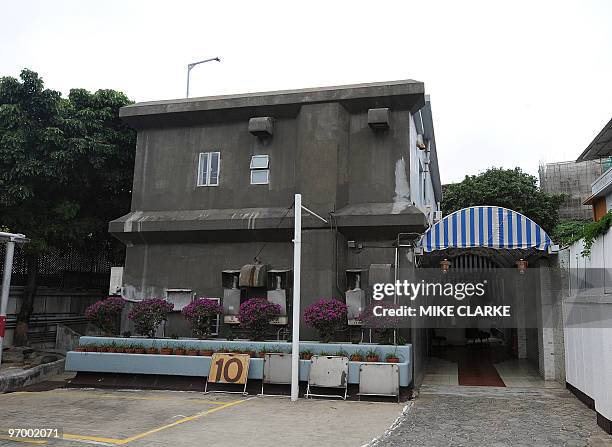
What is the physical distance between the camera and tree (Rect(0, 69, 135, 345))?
17.2 metres

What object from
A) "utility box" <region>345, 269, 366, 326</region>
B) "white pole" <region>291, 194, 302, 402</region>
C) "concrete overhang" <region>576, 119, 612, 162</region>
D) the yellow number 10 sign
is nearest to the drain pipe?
the yellow number 10 sign

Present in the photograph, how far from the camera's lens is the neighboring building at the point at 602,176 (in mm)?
18594

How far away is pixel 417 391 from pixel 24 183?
13.6 m

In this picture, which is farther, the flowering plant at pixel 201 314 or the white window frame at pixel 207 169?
the white window frame at pixel 207 169

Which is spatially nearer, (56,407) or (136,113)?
(56,407)

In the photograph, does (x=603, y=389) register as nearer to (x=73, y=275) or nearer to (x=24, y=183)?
(x=24, y=183)

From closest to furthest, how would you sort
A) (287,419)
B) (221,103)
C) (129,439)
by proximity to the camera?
1. (129,439)
2. (287,419)
3. (221,103)

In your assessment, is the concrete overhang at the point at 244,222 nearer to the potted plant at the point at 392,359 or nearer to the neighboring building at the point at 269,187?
the neighboring building at the point at 269,187

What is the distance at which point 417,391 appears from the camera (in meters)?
12.6

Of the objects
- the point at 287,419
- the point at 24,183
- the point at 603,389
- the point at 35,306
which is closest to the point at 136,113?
the point at 24,183

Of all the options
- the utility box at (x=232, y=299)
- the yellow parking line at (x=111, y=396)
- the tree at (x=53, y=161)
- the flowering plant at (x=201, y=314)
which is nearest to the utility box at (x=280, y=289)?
the utility box at (x=232, y=299)

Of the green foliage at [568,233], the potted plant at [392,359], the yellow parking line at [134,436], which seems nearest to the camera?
Result: the yellow parking line at [134,436]

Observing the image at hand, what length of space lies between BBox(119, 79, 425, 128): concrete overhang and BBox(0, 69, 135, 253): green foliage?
2312 mm

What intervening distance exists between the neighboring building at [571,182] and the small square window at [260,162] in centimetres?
2314
